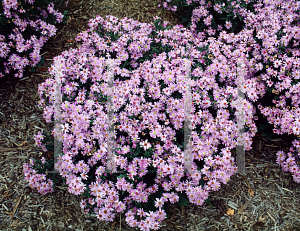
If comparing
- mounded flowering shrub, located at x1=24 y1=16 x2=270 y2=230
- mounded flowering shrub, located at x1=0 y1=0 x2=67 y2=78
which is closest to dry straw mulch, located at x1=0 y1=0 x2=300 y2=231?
mounded flowering shrub, located at x1=24 y1=16 x2=270 y2=230

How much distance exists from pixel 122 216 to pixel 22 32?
405cm

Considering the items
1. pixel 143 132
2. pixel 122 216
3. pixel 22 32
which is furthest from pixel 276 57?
pixel 22 32

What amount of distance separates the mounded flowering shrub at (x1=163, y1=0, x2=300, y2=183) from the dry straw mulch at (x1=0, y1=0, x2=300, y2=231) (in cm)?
33

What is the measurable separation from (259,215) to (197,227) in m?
1.01

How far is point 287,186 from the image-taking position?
391 cm

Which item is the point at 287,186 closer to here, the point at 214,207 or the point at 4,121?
the point at 214,207

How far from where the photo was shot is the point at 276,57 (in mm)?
4031

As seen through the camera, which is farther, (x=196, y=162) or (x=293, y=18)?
(x=293, y=18)

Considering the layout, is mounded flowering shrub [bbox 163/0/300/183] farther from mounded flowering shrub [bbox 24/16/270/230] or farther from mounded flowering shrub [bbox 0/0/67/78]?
mounded flowering shrub [bbox 0/0/67/78]

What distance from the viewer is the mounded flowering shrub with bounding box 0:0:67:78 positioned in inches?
168

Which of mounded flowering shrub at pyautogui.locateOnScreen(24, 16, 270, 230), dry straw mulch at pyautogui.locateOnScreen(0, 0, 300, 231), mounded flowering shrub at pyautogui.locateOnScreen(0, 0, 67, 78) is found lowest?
dry straw mulch at pyautogui.locateOnScreen(0, 0, 300, 231)

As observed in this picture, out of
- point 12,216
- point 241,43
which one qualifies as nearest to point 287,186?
point 241,43

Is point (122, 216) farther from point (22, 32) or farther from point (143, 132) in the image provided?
point (22, 32)

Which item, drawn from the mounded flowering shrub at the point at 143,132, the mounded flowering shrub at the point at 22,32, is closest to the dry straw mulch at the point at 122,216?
the mounded flowering shrub at the point at 143,132
